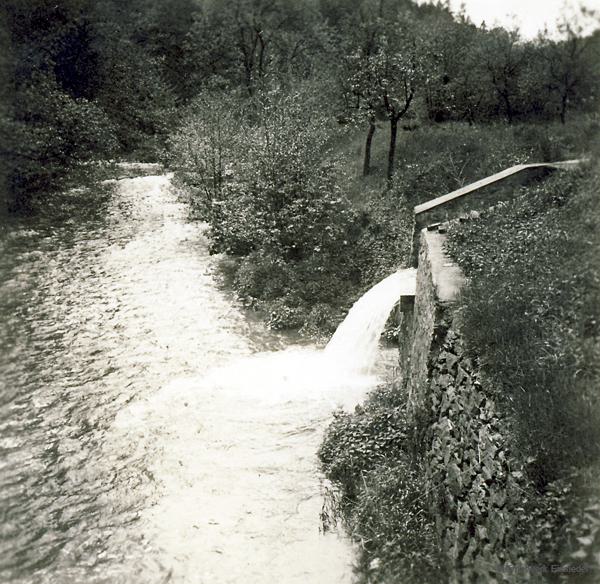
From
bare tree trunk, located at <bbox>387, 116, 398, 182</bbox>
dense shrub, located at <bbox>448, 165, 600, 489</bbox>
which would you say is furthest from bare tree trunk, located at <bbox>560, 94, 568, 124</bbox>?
dense shrub, located at <bbox>448, 165, 600, 489</bbox>

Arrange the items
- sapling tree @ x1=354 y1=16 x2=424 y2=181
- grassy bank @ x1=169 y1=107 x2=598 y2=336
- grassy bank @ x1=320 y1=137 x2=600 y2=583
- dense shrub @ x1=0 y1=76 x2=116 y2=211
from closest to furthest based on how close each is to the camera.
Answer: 1. grassy bank @ x1=320 y1=137 x2=600 y2=583
2. grassy bank @ x1=169 y1=107 x2=598 y2=336
3. sapling tree @ x1=354 y1=16 x2=424 y2=181
4. dense shrub @ x1=0 y1=76 x2=116 y2=211

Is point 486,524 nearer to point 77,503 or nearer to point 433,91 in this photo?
point 77,503

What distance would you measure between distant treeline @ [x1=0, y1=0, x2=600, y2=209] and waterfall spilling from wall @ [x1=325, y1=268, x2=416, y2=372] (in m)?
8.39

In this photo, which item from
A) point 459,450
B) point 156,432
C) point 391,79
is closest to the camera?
point 459,450

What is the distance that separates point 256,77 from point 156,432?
28.5m

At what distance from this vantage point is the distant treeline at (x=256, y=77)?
1844 cm

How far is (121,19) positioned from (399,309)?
38.9 meters

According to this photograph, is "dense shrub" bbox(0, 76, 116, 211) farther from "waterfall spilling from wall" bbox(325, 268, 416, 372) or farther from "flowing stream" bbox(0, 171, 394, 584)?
"waterfall spilling from wall" bbox(325, 268, 416, 372)

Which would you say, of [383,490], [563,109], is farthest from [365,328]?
[563,109]

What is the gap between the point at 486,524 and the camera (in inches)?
181

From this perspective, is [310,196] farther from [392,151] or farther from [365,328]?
[365,328]

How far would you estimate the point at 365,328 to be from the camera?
33.9 feet

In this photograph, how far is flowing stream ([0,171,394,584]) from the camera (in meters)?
6.21

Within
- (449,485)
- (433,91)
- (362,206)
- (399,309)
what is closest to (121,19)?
(433,91)
